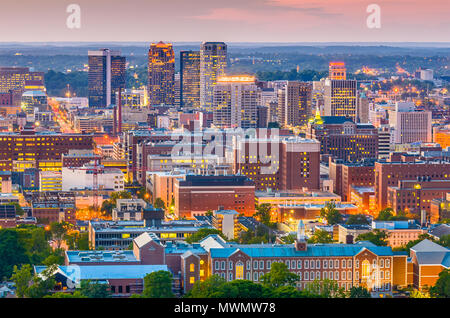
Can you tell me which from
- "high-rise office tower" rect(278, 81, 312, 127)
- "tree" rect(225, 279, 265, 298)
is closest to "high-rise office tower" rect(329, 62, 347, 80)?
"high-rise office tower" rect(278, 81, 312, 127)

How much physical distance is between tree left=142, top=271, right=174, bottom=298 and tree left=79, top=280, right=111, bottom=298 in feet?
2.11

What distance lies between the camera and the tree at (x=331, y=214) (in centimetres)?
3269

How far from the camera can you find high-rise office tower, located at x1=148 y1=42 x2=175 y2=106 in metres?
87.9

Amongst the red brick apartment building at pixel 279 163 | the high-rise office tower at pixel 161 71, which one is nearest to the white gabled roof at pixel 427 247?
the red brick apartment building at pixel 279 163

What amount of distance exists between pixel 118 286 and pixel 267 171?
72.3ft

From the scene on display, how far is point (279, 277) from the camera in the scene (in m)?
20.7

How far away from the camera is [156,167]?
43812 millimetres

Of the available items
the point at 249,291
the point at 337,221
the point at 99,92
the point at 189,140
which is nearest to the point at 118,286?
the point at 249,291

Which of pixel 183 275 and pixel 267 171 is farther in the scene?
pixel 267 171

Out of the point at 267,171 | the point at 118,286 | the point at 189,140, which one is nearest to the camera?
the point at 118,286

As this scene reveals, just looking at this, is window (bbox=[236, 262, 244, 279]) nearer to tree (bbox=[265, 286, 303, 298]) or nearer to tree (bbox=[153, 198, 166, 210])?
tree (bbox=[265, 286, 303, 298])

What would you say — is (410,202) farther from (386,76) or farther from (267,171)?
(386,76)

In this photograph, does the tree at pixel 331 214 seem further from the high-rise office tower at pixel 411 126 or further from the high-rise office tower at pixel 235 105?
the high-rise office tower at pixel 411 126

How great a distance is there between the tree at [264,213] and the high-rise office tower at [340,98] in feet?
104
